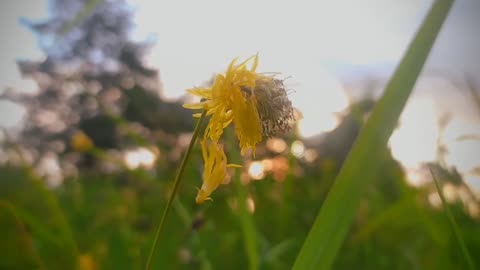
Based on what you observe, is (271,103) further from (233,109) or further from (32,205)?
(32,205)

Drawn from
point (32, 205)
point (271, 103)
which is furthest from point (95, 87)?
point (271, 103)

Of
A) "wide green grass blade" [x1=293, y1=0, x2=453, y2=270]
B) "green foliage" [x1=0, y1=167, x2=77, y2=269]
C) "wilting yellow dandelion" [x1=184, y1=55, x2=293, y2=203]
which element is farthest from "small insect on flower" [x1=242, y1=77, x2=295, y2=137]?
"green foliage" [x1=0, y1=167, x2=77, y2=269]

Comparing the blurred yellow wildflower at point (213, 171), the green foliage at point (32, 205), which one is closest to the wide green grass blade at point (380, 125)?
the blurred yellow wildflower at point (213, 171)

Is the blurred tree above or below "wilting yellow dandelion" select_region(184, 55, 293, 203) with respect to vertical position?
above

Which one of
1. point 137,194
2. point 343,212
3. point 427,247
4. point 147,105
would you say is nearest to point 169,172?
point 147,105

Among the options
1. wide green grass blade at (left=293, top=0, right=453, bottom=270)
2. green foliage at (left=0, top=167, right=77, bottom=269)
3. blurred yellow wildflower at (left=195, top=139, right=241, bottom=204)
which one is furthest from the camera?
green foliage at (left=0, top=167, right=77, bottom=269)

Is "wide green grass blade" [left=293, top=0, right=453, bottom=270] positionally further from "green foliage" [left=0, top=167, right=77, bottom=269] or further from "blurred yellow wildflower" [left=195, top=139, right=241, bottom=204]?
"green foliage" [left=0, top=167, right=77, bottom=269]

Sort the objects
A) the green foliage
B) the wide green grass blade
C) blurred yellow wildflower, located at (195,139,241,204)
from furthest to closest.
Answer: the green foliage < blurred yellow wildflower, located at (195,139,241,204) < the wide green grass blade

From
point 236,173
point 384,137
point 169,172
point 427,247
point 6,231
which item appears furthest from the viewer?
point 169,172

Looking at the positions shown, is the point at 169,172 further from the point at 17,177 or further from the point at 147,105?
the point at 17,177

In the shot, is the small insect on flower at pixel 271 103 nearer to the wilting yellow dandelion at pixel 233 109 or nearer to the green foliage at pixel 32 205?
the wilting yellow dandelion at pixel 233 109

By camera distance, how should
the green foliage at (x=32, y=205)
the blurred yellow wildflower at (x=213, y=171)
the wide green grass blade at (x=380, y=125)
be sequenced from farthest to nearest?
the green foliage at (x=32, y=205), the blurred yellow wildflower at (x=213, y=171), the wide green grass blade at (x=380, y=125)
